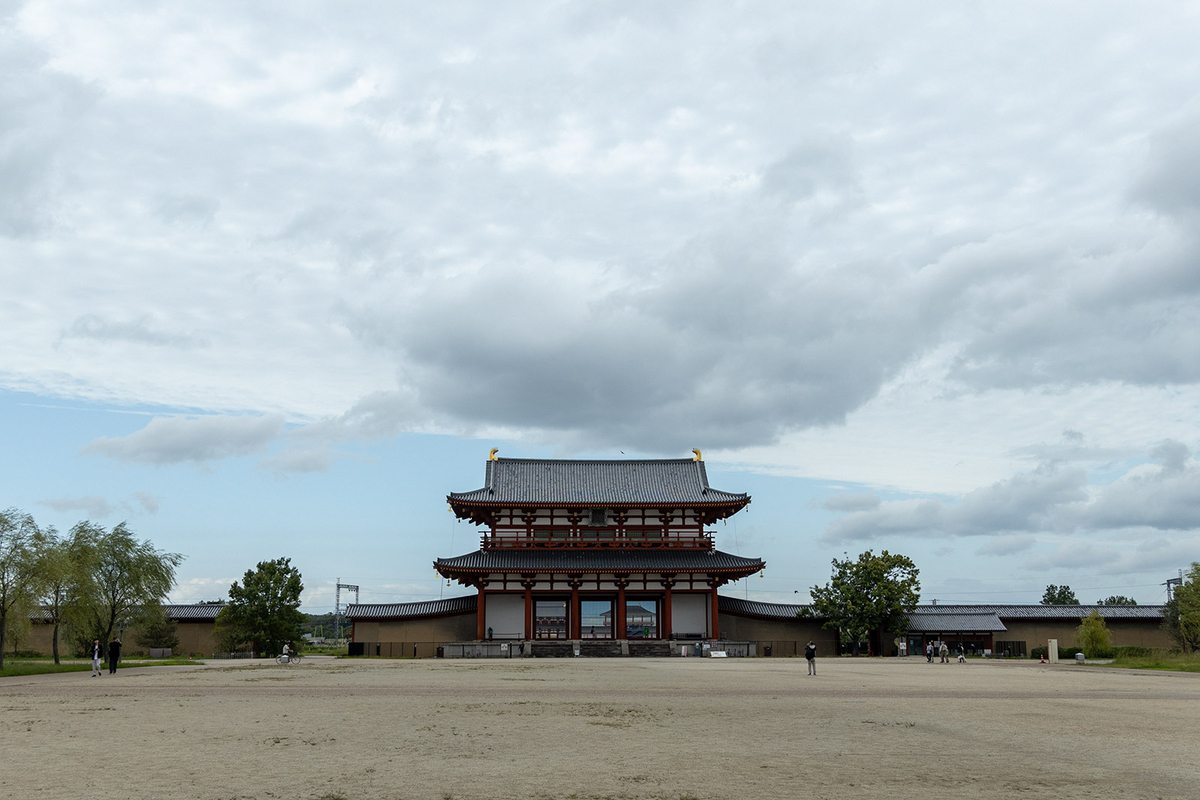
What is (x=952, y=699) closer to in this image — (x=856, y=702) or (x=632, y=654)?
(x=856, y=702)

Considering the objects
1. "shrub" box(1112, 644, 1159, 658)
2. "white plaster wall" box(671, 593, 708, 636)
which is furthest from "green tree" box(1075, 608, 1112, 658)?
"white plaster wall" box(671, 593, 708, 636)

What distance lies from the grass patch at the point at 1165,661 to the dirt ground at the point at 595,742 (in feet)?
61.1

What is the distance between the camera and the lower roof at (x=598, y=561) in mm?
57094

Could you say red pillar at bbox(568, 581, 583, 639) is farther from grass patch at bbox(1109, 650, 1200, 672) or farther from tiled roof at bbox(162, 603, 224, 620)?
grass patch at bbox(1109, 650, 1200, 672)

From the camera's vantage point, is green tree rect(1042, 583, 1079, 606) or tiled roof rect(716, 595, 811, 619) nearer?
tiled roof rect(716, 595, 811, 619)

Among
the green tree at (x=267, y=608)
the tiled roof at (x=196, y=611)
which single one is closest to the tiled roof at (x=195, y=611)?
the tiled roof at (x=196, y=611)

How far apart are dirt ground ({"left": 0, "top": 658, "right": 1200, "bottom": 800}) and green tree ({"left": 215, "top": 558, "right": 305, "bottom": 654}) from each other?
29115 mm

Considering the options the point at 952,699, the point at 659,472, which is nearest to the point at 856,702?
the point at 952,699

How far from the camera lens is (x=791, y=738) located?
1487cm

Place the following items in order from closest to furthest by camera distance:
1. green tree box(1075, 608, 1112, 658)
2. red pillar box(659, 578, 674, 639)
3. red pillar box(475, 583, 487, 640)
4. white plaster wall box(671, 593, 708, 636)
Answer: green tree box(1075, 608, 1112, 658) < red pillar box(475, 583, 487, 640) < red pillar box(659, 578, 674, 639) < white plaster wall box(671, 593, 708, 636)

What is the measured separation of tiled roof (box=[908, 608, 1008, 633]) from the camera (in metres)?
62.4

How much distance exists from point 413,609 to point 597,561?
14.1 meters

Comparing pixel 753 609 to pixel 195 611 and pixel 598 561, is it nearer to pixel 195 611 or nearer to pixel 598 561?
pixel 598 561

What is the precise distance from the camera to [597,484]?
65.4 m
